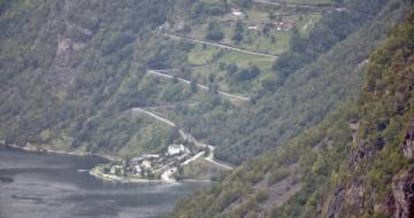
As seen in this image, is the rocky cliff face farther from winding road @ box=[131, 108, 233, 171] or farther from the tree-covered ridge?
winding road @ box=[131, 108, 233, 171]

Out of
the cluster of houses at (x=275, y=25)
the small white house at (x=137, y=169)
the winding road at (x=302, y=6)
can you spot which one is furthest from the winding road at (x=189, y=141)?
the winding road at (x=302, y=6)

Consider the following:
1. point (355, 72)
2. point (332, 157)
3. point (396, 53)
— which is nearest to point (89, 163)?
point (355, 72)

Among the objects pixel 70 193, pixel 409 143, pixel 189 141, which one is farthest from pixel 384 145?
pixel 189 141

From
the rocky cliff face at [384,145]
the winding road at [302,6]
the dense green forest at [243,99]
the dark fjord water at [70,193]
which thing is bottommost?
the dark fjord water at [70,193]

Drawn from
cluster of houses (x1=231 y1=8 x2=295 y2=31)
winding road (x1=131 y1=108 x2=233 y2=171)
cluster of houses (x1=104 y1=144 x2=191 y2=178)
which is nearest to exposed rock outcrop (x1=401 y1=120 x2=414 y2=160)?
winding road (x1=131 y1=108 x2=233 y2=171)

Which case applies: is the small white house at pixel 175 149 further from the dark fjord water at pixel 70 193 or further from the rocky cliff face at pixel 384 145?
the rocky cliff face at pixel 384 145

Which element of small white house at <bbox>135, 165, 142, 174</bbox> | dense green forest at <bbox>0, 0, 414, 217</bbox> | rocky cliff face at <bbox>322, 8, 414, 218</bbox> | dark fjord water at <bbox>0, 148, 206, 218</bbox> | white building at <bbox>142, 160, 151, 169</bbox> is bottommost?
white building at <bbox>142, 160, 151, 169</bbox>

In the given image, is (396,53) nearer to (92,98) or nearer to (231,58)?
(231,58)
